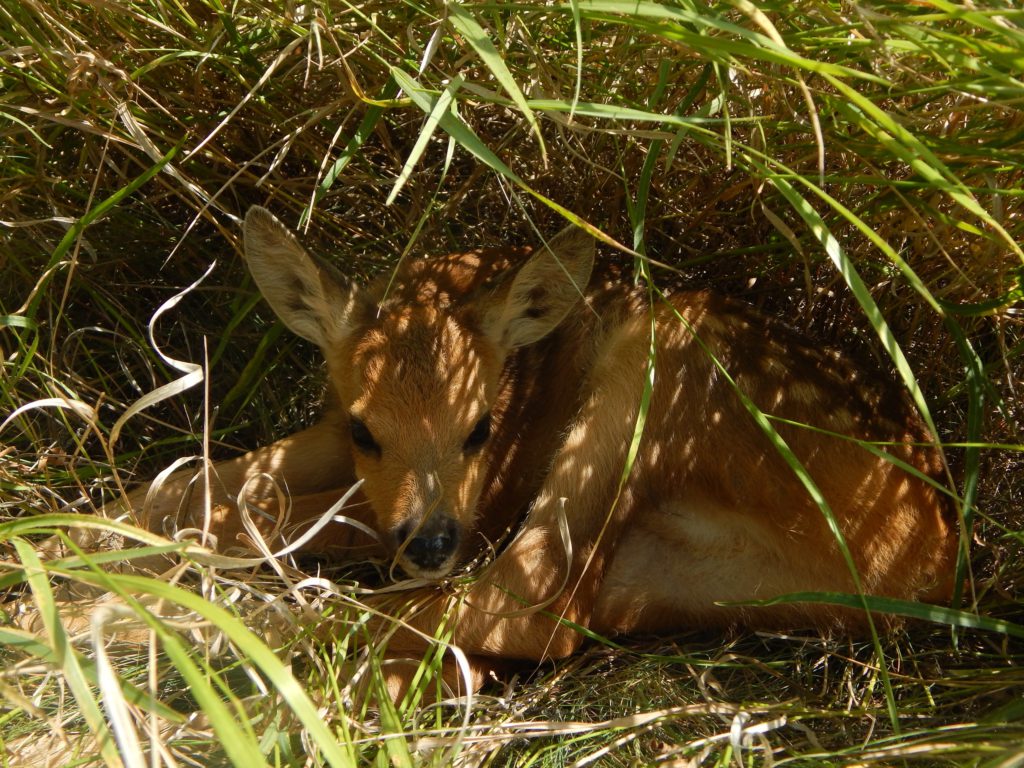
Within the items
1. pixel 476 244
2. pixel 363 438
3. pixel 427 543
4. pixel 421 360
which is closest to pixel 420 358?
pixel 421 360

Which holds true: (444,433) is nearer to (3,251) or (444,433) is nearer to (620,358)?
(620,358)

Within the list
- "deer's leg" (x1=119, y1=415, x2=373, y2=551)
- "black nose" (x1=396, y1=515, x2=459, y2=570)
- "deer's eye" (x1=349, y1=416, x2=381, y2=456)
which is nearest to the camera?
"black nose" (x1=396, y1=515, x2=459, y2=570)

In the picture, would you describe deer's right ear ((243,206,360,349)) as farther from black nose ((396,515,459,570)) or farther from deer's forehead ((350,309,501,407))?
black nose ((396,515,459,570))

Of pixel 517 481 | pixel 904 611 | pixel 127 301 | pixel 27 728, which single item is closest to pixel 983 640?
pixel 904 611

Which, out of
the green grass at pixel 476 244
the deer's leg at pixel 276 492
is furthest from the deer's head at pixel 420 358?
the deer's leg at pixel 276 492

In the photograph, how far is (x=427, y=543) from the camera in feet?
10.0

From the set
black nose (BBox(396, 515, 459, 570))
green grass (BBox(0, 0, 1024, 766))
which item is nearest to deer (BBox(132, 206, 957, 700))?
black nose (BBox(396, 515, 459, 570))

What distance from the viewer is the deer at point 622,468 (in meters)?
3.12

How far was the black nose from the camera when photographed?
120 inches

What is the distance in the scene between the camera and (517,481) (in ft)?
12.2

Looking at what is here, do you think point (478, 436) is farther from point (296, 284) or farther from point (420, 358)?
point (296, 284)

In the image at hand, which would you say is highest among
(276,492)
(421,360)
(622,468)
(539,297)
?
(539,297)

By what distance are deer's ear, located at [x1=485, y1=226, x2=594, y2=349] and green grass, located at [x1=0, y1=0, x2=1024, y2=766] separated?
0.85ft

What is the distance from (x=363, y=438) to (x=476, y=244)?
1338mm
